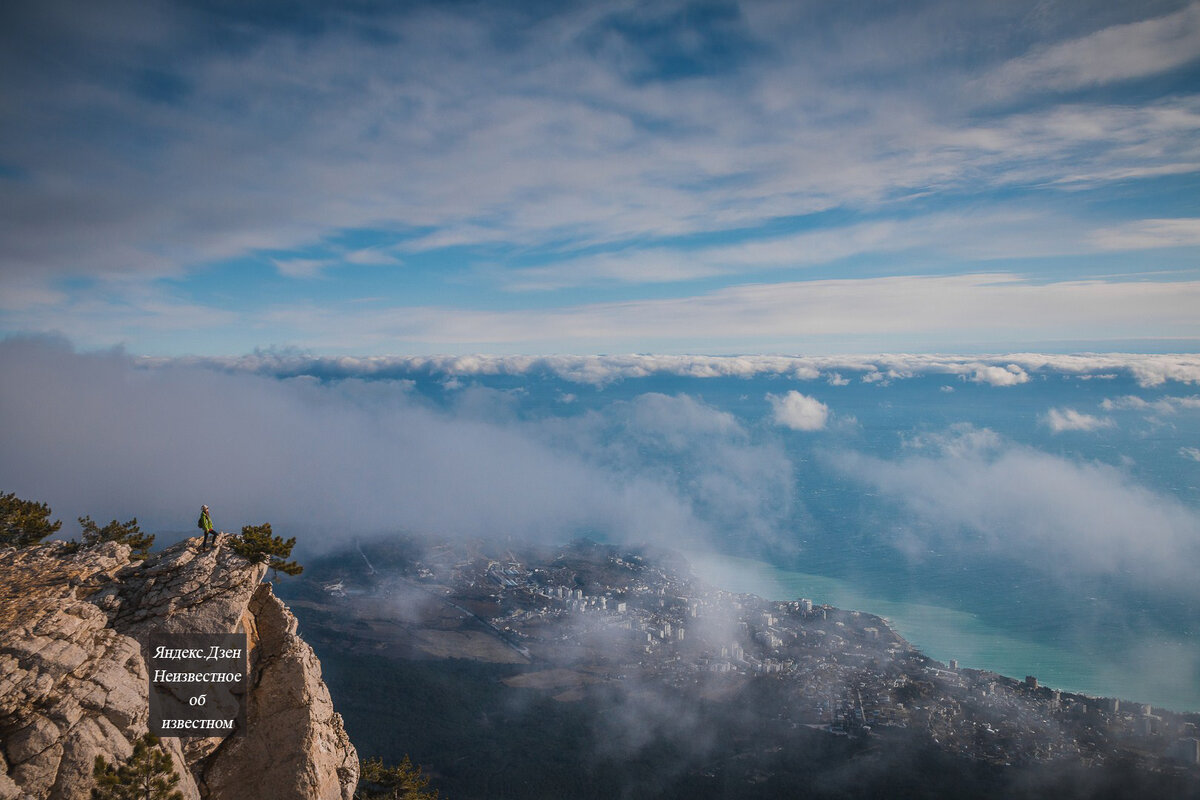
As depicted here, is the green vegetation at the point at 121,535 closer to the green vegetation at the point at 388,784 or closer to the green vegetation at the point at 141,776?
the green vegetation at the point at 141,776

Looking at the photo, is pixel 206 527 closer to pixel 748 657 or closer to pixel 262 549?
pixel 262 549

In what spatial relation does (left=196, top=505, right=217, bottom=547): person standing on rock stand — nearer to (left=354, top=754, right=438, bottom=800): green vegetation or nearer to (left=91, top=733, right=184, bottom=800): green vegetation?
(left=91, top=733, right=184, bottom=800): green vegetation

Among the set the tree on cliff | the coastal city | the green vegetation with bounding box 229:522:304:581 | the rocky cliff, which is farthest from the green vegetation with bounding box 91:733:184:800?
the coastal city

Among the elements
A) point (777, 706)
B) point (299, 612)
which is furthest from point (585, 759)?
point (299, 612)

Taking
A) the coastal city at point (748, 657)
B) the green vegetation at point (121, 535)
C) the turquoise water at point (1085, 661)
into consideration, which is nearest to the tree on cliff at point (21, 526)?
the green vegetation at point (121, 535)

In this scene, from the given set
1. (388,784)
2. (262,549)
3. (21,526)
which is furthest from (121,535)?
(388,784)
